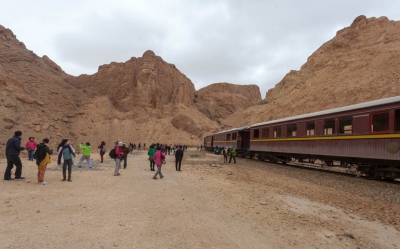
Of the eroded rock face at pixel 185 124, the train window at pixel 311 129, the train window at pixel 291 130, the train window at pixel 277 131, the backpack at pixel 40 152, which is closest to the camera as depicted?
the backpack at pixel 40 152

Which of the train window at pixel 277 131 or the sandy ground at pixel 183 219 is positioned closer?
the sandy ground at pixel 183 219

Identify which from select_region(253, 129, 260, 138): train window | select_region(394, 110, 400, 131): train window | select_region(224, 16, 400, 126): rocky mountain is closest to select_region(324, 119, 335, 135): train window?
select_region(394, 110, 400, 131): train window

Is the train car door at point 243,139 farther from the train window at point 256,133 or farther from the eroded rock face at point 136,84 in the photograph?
the eroded rock face at point 136,84

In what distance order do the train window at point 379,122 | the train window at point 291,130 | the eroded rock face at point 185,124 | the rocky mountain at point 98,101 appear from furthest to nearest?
the eroded rock face at point 185,124
the rocky mountain at point 98,101
the train window at point 291,130
the train window at point 379,122

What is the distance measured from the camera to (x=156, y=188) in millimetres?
8414

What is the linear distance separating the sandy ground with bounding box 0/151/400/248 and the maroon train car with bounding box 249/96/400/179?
12.0ft

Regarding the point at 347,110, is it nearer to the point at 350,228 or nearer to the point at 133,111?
the point at 350,228

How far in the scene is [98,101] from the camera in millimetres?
65750

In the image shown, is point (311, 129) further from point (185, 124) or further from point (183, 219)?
point (185, 124)

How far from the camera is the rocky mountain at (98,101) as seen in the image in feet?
157

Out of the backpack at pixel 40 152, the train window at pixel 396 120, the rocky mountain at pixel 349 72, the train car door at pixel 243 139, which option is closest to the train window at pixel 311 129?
the train window at pixel 396 120

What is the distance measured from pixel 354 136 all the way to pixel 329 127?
6.33ft

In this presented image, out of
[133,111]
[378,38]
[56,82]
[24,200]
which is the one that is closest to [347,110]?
[24,200]

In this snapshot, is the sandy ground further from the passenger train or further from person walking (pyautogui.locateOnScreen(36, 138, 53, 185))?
the passenger train
